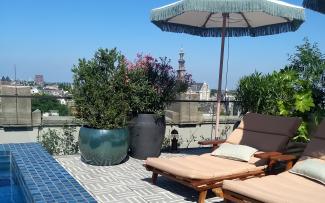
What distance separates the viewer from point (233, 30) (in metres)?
7.39

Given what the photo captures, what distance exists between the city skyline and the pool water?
8.95 ft

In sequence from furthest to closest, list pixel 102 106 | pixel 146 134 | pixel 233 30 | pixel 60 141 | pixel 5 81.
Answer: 1. pixel 5 81
2. pixel 233 30
3. pixel 60 141
4. pixel 146 134
5. pixel 102 106

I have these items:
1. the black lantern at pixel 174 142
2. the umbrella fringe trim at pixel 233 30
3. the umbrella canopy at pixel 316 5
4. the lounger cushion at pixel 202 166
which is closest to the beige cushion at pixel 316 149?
the lounger cushion at pixel 202 166

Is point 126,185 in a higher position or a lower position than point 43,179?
lower

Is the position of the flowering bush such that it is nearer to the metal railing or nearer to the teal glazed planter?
the metal railing

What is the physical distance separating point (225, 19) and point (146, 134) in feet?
7.88

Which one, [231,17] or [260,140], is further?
[231,17]

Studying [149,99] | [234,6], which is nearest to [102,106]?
[149,99]

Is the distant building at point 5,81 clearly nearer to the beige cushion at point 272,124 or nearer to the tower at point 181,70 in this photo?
the tower at point 181,70

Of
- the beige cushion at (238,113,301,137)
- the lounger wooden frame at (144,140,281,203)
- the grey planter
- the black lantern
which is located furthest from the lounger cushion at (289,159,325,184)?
the black lantern


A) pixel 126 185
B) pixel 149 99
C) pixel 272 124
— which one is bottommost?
pixel 126 185

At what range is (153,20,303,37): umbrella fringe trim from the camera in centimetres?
656

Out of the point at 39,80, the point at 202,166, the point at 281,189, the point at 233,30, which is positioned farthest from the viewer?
the point at 39,80

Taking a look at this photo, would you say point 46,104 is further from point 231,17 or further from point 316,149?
point 316,149
